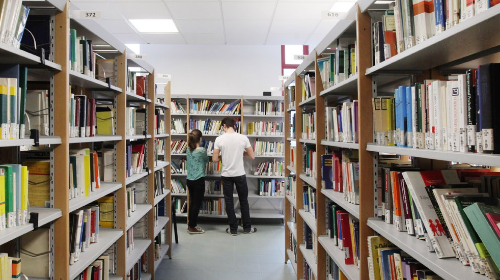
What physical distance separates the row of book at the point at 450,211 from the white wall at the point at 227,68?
5.26m

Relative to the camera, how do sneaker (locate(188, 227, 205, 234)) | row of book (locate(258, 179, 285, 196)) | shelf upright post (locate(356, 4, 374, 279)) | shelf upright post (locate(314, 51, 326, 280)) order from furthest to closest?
1. row of book (locate(258, 179, 285, 196))
2. sneaker (locate(188, 227, 205, 234))
3. shelf upright post (locate(314, 51, 326, 280))
4. shelf upright post (locate(356, 4, 374, 279))

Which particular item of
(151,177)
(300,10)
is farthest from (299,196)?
(300,10)

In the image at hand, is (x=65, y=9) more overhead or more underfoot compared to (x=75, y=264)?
more overhead

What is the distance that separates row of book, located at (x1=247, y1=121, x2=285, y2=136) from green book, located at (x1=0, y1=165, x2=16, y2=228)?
4.55m

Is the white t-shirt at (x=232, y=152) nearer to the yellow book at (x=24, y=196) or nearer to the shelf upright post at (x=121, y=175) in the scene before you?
the shelf upright post at (x=121, y=175)

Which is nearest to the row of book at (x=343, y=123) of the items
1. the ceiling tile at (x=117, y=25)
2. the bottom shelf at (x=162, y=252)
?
the bottom shelf at (x=162, y=252)

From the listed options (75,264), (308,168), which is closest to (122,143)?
(75,264)

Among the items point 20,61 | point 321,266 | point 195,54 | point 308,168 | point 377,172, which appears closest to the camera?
point 20,61

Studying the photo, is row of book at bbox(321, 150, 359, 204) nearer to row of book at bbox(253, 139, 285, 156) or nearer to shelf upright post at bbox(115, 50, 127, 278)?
shelf upright post at bbox(115, 50, 127, 278)

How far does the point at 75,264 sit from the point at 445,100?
194 centimetres

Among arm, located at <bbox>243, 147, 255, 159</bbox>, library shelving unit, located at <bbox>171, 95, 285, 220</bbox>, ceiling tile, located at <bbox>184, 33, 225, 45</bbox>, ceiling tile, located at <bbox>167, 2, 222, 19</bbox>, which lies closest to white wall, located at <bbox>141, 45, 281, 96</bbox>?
ceiling tile, located at <bbox>184, 33, 225, 45</bbox>

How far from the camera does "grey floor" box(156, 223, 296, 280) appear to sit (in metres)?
3.50

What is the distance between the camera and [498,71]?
2.79 feet

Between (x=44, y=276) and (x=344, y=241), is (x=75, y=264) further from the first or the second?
(x=344, y=241)
